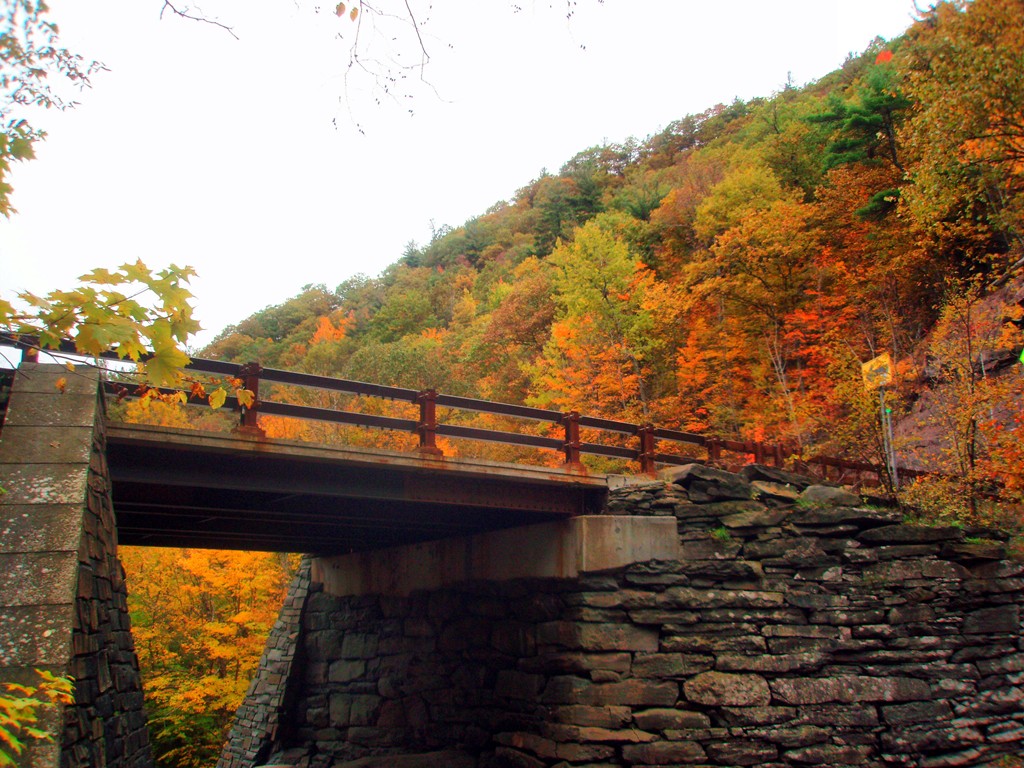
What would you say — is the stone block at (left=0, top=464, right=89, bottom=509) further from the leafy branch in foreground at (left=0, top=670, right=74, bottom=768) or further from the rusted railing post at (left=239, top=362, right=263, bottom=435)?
the rusted railing post at (left=239, top=362, right=263, bottom=435)

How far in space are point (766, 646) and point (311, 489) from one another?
17.9 feet

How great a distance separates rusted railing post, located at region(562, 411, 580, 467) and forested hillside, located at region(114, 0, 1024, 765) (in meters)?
4.62

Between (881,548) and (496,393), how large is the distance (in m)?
21.3

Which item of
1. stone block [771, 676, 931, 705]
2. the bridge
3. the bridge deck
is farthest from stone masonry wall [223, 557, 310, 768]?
stone block [771, 676, 931, 705]

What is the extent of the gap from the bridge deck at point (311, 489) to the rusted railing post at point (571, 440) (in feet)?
0.82

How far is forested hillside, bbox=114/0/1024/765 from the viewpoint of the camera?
1327cm

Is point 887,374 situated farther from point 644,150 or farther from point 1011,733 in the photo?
point 644,150

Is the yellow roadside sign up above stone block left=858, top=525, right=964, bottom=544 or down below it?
above

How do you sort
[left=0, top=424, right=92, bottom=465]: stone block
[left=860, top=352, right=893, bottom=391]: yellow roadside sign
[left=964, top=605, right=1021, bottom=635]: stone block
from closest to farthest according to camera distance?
1. [left=0, top=424, right=92, bottom=465]: stone block
2. [left=964, top=605, right=1021, bottom=635]: stone block
3. [left=860, top=352, right=893, bottom=391]: yellow roadside sign

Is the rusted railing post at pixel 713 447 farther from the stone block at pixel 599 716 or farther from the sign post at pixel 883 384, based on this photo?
the stone block at pixel 599 716

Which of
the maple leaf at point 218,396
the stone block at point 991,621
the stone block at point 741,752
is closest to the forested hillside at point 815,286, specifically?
the stone block at point 991,621

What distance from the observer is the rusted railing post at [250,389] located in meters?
7.92

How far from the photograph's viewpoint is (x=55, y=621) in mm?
5156

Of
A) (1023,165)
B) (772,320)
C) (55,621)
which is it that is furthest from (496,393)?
(55,621)
